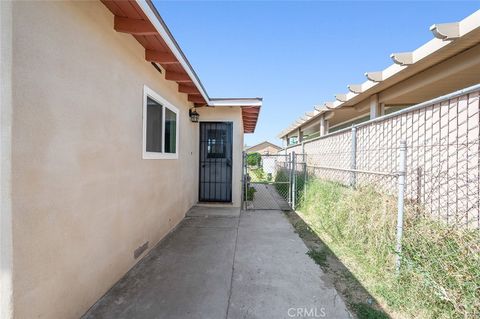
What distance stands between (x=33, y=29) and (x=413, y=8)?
6738 millimetres

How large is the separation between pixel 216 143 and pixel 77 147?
17.4 ft

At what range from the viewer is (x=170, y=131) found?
16.7 feet

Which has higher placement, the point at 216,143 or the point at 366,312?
the point at 216,143

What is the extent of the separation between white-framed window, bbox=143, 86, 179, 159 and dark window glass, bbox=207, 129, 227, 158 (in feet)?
7.03

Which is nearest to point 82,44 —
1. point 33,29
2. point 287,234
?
point 33,29

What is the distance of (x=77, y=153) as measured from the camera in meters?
2.28

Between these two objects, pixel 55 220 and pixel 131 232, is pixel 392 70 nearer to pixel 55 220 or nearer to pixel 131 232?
pixel 131 232

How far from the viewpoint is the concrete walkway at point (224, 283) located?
2.49m

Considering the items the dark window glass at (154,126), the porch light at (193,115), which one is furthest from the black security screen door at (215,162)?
the dark window glass at (154,126)

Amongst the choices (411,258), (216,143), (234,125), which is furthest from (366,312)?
(216,143)

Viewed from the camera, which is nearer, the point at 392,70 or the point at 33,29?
the point at 33,29

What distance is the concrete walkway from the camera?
2488 mm
